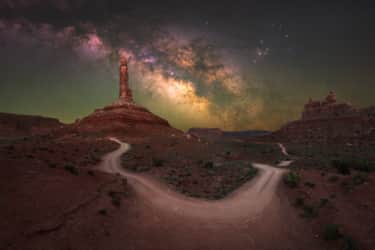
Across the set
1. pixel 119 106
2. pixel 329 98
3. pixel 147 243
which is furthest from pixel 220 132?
pixel 147 243

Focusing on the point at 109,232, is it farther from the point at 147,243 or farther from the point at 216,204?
the point at 216,204

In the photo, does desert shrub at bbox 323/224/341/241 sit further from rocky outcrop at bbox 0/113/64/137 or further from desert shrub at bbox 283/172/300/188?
rocky outcrop at bbox 0/113/64/137

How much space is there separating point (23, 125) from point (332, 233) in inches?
4537

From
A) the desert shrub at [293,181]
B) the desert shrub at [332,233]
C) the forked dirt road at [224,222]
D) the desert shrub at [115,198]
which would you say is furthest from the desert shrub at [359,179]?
the desert shrub at [115,198]

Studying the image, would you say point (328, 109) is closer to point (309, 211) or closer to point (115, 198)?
point (309, 211)

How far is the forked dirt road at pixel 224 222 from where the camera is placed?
849cm

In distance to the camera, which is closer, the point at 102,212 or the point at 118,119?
the point at 102,212

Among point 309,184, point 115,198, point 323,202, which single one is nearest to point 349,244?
point 323,202

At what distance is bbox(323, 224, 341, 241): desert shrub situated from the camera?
8.24m

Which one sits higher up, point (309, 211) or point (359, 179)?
point (359, 179)

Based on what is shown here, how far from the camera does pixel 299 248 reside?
8234mm

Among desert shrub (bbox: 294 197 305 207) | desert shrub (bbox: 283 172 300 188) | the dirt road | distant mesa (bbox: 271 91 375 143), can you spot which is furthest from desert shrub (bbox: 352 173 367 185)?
distant mesa (bbox: 271 91 375 143)

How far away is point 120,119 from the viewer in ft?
185

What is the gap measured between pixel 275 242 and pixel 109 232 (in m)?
7.95
